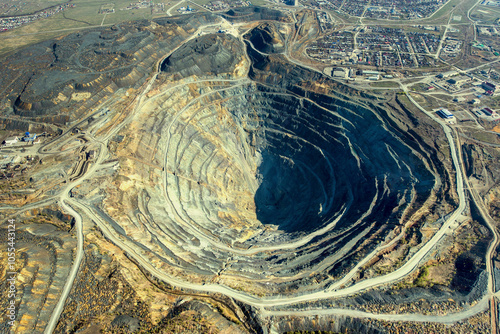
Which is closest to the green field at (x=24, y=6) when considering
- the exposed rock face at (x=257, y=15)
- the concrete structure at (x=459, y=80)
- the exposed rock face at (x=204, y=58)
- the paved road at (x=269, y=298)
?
the exposed rock face at (x=257, y=15)

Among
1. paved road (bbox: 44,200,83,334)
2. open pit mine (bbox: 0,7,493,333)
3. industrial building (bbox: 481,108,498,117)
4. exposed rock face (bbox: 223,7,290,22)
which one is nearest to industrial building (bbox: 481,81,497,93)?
industrial building (bbox: 481,108,498,117)

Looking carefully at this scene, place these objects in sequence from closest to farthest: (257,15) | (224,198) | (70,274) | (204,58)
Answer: (70,274) → (224,198) → (204,58) → (257,15)

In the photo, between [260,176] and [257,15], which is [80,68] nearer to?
[260,176]

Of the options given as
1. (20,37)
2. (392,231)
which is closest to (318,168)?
(392,231)

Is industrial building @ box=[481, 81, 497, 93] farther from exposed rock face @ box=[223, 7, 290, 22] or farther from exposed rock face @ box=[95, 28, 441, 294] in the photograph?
exposed rock face @ box=[223, 7, 290, 22]

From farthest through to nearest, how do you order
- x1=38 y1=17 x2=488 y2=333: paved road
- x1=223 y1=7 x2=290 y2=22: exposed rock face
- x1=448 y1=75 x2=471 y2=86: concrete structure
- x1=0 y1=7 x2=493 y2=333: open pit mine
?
x1=223 y1=7 x2=290 y2=22: exposed rock face → x1=448 y1=75 x2=471 y2=86: concrete structure → x1=0 y1=7 x2=493 y2=333: open pit mine → x1=38 y1=17 x2=488 y2=333: paved road

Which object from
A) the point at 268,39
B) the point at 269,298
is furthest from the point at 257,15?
the point at 269,298

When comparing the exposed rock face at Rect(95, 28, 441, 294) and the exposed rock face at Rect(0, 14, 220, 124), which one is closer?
the exposed rock face at Rect(95, 28, 441, 294)

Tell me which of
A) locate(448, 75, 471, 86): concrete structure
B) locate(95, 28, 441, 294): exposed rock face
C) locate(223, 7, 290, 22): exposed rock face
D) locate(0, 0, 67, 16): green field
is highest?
locate(223, 7, 290, 22): exposed rock face
